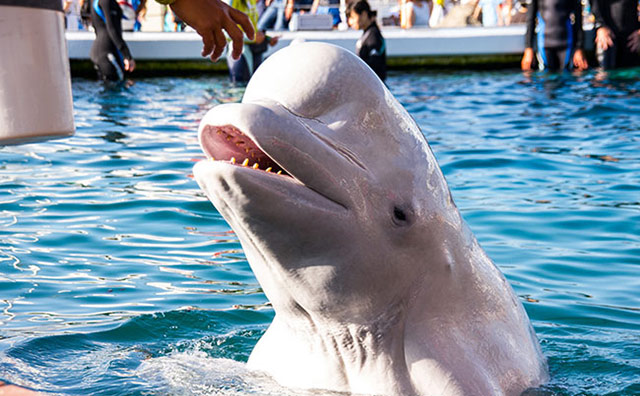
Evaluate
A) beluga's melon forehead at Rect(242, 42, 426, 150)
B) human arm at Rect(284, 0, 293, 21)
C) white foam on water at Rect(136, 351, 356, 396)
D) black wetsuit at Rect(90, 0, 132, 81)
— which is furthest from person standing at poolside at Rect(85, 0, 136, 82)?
beluga's melon forehead at Rect(242, 42, 426, 150)

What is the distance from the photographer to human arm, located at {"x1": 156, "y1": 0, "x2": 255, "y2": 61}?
3748 mm

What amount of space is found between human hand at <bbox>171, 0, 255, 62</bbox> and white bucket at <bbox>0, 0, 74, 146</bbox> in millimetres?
988

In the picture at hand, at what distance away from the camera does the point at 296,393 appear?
3061mm

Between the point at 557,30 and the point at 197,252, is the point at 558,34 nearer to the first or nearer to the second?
the point at 557,30

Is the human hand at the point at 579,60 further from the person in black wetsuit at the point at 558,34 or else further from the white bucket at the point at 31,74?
the white bucket at the point at 31,74

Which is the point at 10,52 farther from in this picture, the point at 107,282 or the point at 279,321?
the point at 107,282

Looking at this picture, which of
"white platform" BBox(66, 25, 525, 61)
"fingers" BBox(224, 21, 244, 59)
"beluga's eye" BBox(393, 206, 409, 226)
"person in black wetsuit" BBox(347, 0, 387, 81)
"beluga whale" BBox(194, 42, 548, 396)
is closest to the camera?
"beluga whale" BBox(194, 42, 548, 396)

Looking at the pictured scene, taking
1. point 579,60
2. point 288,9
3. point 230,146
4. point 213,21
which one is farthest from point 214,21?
point 288,9

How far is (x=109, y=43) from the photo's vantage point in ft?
58.2

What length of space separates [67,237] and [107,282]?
3.63ft

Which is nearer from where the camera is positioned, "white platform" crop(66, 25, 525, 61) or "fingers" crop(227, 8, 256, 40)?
"fingers" crop(227, 8, 256, 40)

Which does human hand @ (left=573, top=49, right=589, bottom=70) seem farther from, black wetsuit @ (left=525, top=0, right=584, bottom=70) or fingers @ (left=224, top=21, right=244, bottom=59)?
fingers @ (left=224, top=21, right=244, bottom=59)

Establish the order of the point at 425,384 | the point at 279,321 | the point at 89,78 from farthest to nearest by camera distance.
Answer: the point at 89,78
the point at 279,321
the point at 425,384

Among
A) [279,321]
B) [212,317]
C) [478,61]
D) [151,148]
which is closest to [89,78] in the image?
[478,61]
